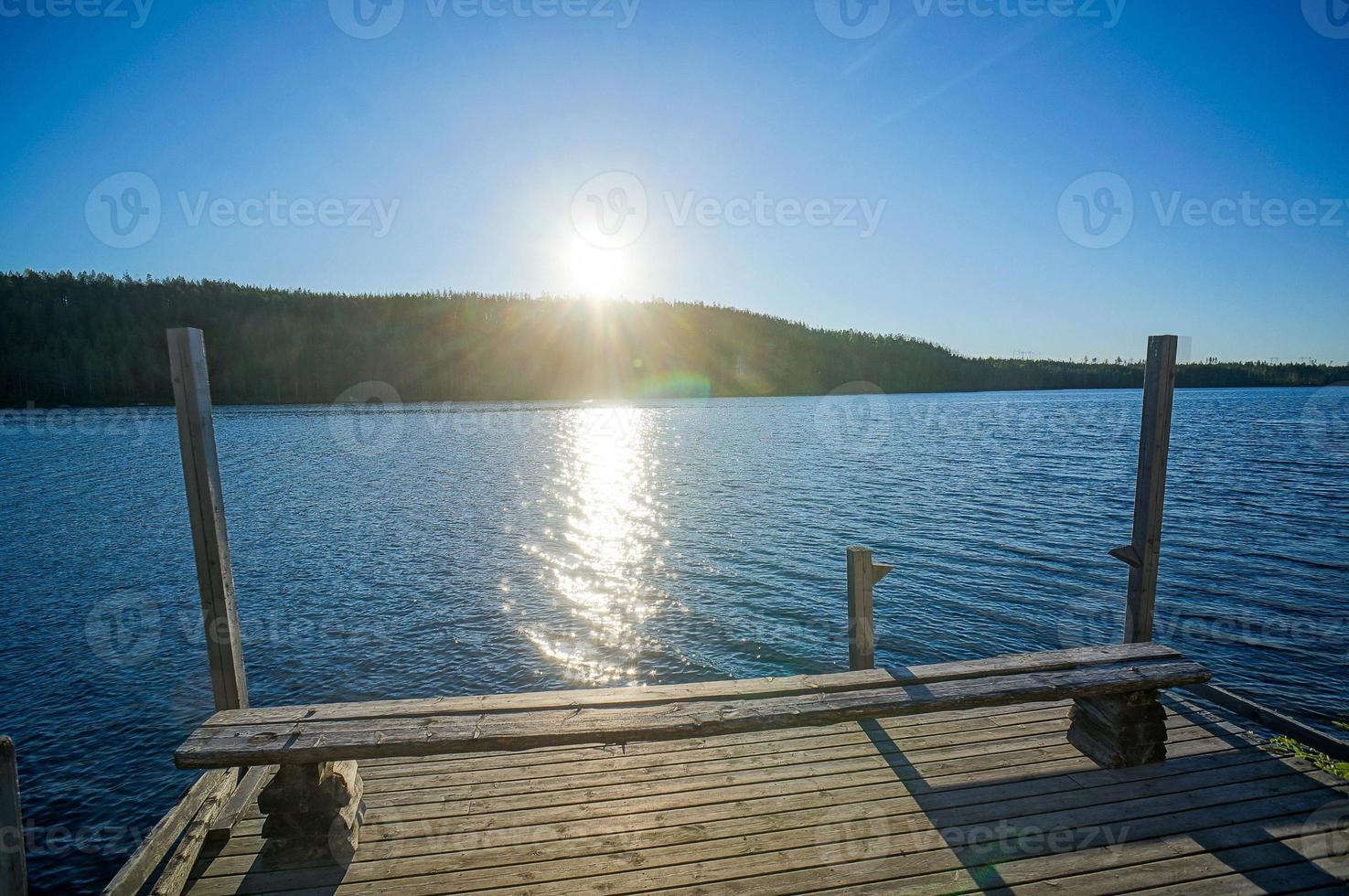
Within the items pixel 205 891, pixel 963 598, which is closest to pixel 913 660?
pixel 963 598

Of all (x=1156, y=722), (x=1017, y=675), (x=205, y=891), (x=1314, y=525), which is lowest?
(x=1314, y=525)

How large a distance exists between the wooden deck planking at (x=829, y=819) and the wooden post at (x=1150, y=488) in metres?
1.23

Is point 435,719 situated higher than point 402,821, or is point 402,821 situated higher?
point 435,719

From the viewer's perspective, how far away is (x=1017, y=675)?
5312 mm

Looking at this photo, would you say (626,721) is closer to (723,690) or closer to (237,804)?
(723,690)

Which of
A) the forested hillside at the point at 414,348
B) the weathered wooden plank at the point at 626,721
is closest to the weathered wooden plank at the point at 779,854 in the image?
the weathered wooden plank at the point at 626,721

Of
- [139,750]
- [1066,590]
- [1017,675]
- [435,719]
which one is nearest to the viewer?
[435,719]

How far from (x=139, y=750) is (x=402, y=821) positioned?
7.42m

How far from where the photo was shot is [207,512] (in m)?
5.46

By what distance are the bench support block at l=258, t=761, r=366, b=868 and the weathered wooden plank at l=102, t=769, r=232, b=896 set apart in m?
0.75

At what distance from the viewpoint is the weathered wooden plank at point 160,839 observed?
4.30m

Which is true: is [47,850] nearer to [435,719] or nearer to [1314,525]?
[435,719]

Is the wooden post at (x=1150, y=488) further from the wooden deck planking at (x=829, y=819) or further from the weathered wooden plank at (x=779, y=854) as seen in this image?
the weathered wooden plank at (x=779, y=854)

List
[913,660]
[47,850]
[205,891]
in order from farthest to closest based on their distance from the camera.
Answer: [913,660], [47,850], [205,891]
